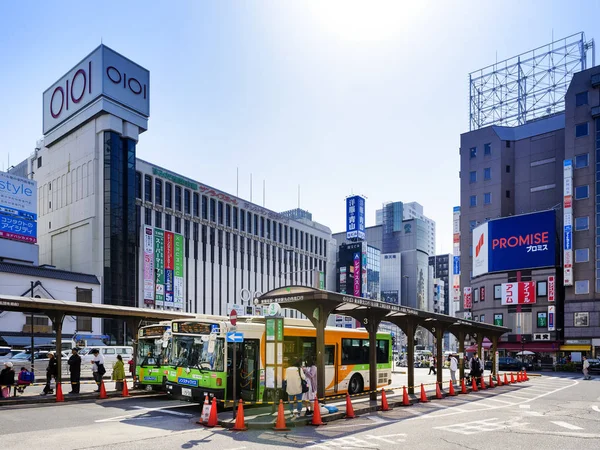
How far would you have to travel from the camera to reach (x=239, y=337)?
15164 mm

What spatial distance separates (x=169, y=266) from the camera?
72.8 metres

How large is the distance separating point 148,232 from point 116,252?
5861 mm

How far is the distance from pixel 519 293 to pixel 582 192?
44.4 feet

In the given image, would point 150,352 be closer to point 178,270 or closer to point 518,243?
point 178,270

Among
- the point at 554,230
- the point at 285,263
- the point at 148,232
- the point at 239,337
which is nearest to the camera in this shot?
the point at 239,337

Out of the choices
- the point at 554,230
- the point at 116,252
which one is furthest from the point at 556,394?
the point at 116,252

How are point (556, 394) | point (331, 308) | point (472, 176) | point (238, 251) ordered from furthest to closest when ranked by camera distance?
point (238, 251) → point (472, 176) → point (556, 394) → point (331, 308)

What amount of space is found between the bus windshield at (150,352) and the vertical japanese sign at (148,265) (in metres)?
47.4

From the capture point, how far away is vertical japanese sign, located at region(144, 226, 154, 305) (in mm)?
68125

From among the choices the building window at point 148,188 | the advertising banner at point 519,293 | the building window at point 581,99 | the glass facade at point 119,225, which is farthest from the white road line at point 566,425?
the building window at point 148,188

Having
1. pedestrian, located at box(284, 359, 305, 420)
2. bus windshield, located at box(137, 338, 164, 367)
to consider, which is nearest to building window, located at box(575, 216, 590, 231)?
bus windshield, located at box(137, 338, 164, 367)

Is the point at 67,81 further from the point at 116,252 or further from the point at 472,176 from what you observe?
the point at 472,176

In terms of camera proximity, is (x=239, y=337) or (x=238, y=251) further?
(x=238, y=251)

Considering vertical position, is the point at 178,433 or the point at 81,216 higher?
the point at 81,216
